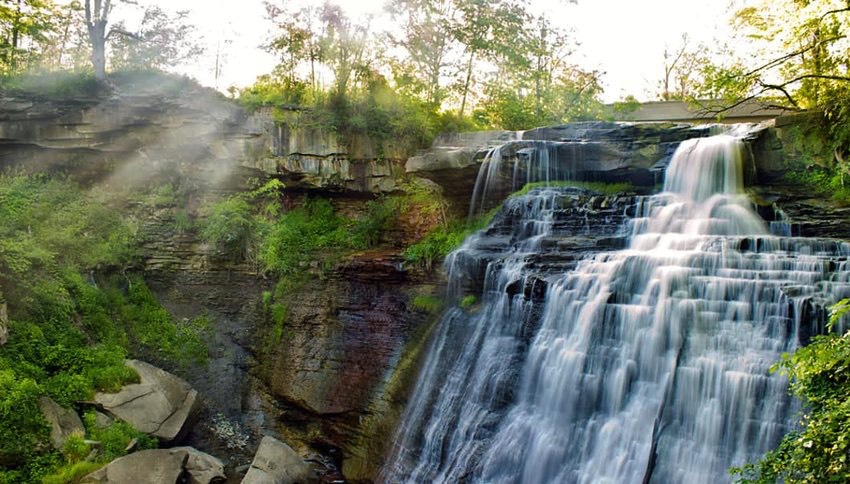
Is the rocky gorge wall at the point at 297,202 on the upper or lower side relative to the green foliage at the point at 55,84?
lower

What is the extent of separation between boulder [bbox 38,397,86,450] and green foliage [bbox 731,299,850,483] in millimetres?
10991

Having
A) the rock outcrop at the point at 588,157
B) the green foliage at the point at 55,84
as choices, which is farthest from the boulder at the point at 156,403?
the green foliage at the point at 55,84

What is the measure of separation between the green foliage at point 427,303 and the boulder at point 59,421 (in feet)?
23.2

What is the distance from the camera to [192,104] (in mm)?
16688

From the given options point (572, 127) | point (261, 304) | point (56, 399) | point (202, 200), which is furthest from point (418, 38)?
point (56, 399)

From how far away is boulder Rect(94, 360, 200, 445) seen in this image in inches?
467

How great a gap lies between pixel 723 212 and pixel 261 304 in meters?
11.5

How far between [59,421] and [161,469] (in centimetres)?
228

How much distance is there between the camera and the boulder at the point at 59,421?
10461 mm

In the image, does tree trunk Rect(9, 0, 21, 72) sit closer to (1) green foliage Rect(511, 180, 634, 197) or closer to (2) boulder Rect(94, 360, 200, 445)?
(2) boulder Rect(94, 360, 200, 445)

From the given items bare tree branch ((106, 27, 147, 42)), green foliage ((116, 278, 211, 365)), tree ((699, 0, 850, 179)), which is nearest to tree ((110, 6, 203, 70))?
bare tree branch ((106, 27, 147, 42))

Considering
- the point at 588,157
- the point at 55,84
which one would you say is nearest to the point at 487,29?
the point at 588,157

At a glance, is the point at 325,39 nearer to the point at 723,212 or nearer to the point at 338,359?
the point at 338,359

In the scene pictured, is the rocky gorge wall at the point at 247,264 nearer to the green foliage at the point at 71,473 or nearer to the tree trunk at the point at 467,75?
the green foliage at the point at 71,473
